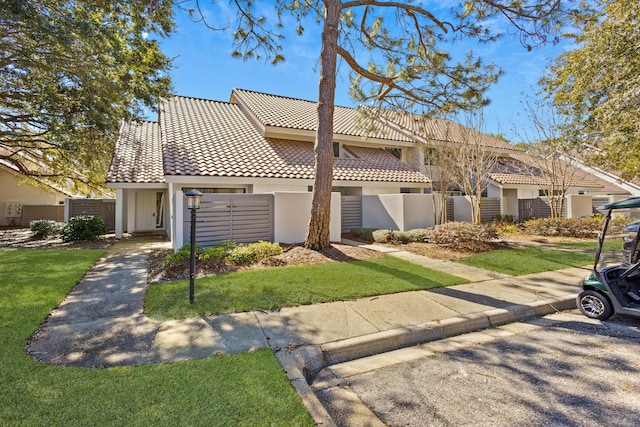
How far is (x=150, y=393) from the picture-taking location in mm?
2729

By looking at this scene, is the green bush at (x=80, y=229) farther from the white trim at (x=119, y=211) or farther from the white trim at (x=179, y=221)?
the white trim at (x=179, y=221)

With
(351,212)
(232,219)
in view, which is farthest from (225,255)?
(351,212)

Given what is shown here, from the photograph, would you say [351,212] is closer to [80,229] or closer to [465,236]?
[465,236]

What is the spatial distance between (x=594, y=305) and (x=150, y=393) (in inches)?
255

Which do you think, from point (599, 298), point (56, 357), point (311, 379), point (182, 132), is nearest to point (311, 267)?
point (311, 379)

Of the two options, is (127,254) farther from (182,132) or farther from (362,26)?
(362,26)

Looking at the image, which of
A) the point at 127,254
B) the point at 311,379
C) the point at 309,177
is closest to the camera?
the point at 311,379

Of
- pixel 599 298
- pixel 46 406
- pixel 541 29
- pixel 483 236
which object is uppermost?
pixel 541 29

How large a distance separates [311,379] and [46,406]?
2374mm

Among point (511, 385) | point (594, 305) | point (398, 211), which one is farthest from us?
point (398, 211)

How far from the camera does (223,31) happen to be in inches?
353

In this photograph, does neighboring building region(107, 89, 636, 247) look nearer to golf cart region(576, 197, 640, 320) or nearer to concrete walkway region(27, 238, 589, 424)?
concrete walkway region(27, 238, 589, 424)

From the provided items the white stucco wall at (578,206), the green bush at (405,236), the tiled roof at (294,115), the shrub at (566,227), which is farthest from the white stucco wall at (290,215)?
the white stucco wall at (578,206)

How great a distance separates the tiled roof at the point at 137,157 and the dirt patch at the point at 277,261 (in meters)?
5.25
